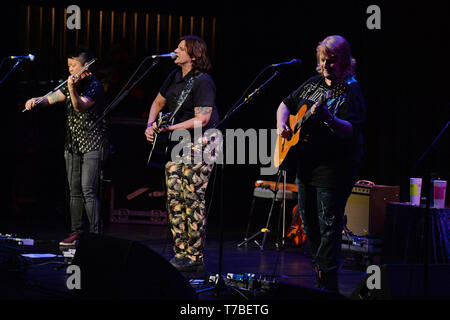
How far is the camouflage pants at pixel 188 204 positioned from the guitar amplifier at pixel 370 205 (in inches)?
67.2

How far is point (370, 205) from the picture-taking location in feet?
19.4

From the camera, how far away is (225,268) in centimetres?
558

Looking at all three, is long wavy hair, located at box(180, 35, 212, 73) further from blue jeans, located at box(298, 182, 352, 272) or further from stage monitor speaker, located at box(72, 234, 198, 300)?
stage monitor speaker, located at box(72, 234, 198, 300)

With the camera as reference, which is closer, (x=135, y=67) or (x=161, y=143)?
(x=161, y=143)

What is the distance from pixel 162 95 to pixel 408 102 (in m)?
2.36

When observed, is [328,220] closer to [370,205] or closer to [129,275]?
[129,275]

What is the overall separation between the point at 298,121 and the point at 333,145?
34cm

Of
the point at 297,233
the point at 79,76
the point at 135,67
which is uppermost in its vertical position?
the point at 135,67

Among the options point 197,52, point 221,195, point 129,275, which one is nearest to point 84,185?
point 197,52

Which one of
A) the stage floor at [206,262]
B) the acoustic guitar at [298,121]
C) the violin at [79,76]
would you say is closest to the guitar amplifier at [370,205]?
the stage floor at [206,262]

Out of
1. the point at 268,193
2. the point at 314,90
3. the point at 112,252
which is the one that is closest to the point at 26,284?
the point at 112,252

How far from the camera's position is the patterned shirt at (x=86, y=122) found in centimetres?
583
